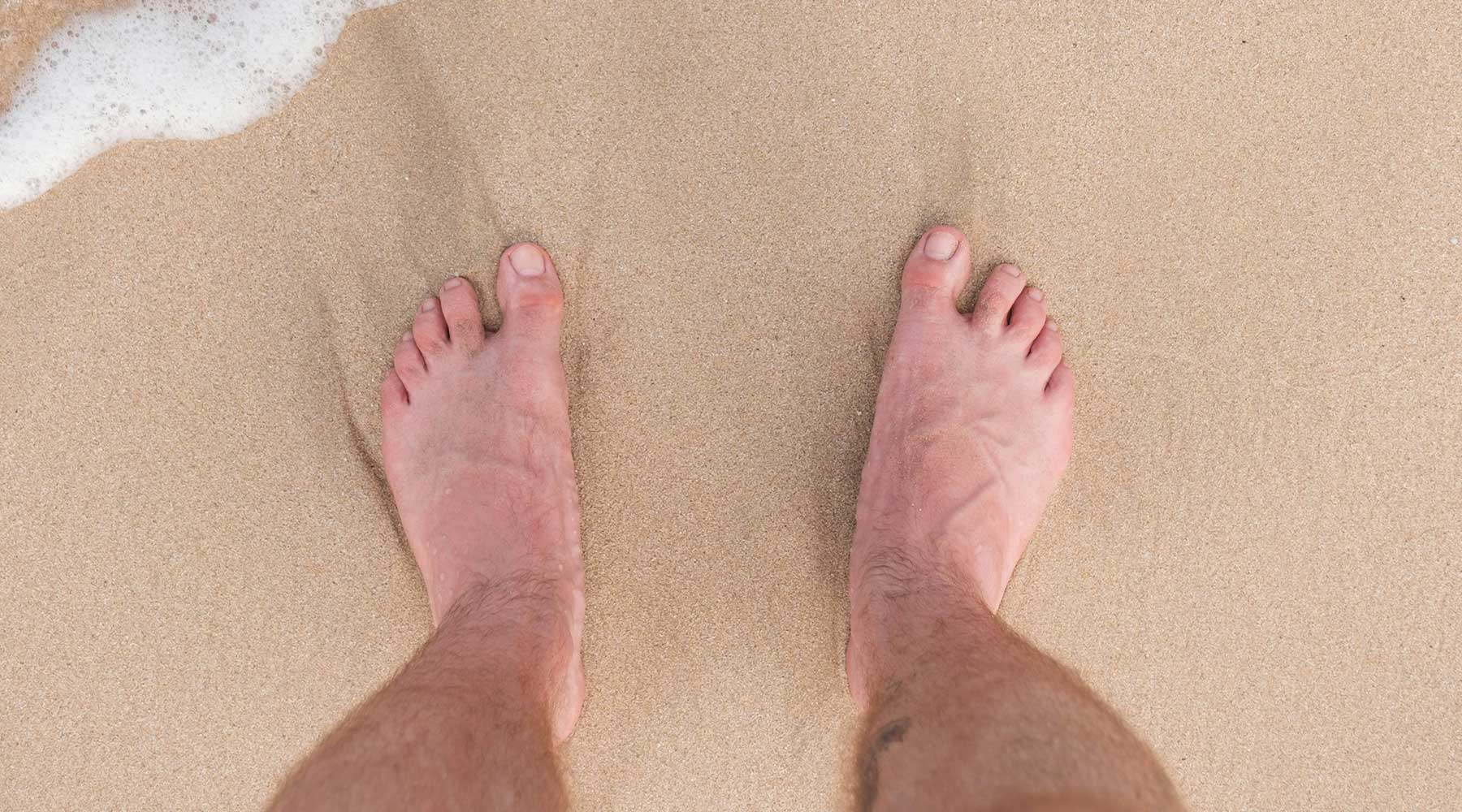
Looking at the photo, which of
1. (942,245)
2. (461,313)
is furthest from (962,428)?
(461,313)

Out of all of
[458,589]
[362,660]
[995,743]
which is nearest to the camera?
[995,743]

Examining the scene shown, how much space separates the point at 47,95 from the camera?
5.49 feet

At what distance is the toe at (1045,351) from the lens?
170cm

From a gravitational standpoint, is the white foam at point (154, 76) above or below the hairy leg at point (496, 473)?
above

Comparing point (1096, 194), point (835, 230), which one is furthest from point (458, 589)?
point (1096, 194)

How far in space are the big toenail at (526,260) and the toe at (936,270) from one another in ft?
2.44

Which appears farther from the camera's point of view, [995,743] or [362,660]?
[362,660]

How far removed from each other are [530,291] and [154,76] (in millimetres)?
882

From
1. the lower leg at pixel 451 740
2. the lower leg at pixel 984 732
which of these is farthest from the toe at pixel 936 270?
the lower leg at pixel 451 740

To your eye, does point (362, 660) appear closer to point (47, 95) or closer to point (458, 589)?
point (458, 589)

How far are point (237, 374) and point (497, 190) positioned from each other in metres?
0.66

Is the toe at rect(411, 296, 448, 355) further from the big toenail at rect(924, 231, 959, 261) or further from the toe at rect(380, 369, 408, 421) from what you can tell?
the big toenail at rect(924, 231, 959, 261)

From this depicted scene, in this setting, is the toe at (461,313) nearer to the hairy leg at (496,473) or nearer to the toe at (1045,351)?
the hairy leg at (496,473)

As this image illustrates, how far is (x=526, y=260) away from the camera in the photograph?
1.65 metres
